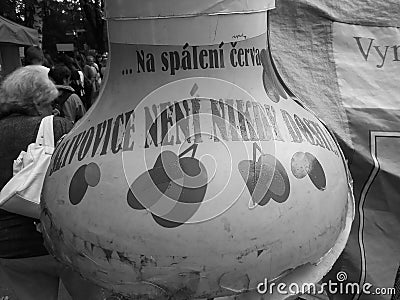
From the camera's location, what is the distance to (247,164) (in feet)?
4.50

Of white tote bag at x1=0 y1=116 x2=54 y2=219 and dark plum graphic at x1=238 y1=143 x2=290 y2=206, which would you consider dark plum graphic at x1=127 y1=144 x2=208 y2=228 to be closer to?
dark plum graphic at x1=238 y1=143 x2=290 y2=206

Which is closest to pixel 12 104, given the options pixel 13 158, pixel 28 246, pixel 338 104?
pixel 13 158

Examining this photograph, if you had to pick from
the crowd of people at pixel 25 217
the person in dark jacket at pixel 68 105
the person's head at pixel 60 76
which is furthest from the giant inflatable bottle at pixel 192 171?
the person's head at pixel 60 76

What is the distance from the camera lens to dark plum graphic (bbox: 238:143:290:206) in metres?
1.35

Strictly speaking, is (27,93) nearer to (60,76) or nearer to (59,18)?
(60,76)

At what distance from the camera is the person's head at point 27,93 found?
9.09ft

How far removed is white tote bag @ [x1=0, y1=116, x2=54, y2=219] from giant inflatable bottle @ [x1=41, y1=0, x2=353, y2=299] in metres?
0.84

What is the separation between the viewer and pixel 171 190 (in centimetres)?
133

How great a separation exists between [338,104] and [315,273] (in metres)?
1.08

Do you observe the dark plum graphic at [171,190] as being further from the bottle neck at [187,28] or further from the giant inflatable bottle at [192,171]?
the bottle neck at [187,28]

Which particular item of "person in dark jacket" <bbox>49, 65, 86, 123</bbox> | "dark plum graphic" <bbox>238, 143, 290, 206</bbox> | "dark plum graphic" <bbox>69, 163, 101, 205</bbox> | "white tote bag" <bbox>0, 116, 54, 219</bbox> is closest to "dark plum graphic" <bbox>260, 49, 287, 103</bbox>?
"dark plum graphic" <bbox>238, 143, 290, 206</bbox>

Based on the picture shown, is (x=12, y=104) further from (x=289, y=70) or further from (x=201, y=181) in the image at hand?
(x=201, y=181)

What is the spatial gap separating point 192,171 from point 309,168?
1.08 ft

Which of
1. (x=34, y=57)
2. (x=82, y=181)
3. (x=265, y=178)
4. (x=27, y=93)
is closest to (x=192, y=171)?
(x=265, y=178)
